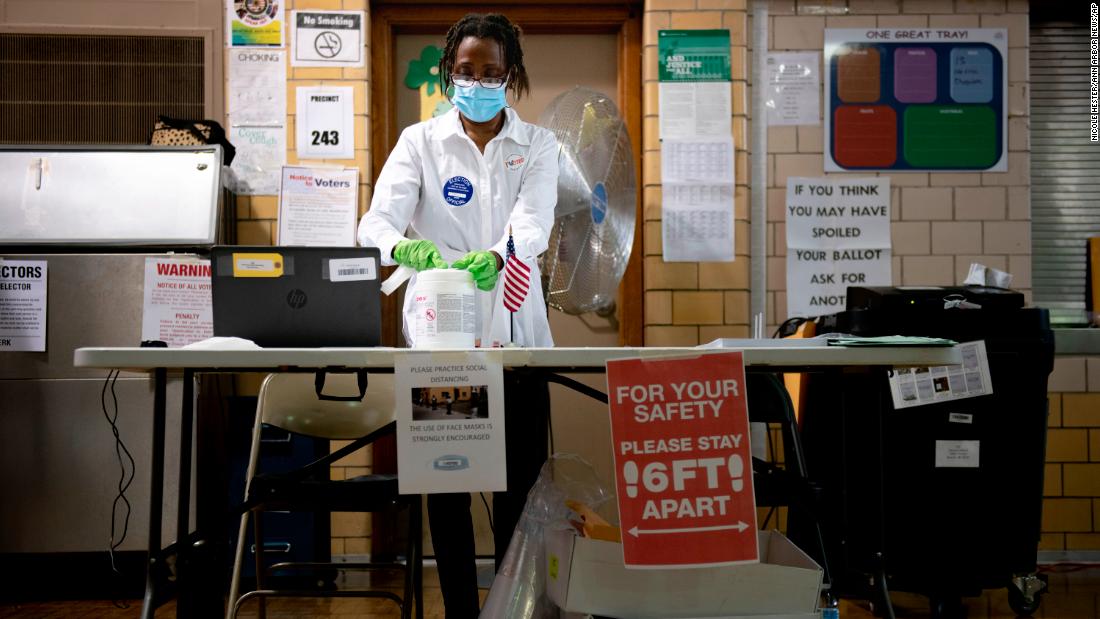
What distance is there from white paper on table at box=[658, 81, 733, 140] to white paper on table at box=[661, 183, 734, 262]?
0.21m

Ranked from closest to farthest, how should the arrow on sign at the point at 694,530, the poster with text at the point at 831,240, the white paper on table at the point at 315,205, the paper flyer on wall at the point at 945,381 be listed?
the arrow on sign at the point at 694,530 → the paper flyer on wall at the point at 945,381 → the white paper on table at the point at 315,205 → the poster with text at the point at 831,240

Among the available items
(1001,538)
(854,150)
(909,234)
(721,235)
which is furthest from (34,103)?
(1001,538)

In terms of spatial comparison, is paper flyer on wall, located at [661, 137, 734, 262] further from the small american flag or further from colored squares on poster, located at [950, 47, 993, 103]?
the small american flag

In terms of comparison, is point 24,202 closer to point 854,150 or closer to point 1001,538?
point 854,150

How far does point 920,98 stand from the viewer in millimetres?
3766

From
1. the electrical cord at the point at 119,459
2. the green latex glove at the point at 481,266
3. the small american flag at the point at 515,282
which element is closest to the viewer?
the small american flag at the point at 515,282

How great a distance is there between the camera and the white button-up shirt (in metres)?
2.66

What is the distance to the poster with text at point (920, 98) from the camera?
3.75m

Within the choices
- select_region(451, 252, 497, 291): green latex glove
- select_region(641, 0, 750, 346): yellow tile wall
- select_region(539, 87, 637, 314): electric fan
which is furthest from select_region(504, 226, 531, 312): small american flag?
select_region(641, 0, 750, 346): yellow tile wall

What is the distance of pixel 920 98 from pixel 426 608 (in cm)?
259

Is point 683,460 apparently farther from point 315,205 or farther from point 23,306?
point 23,306

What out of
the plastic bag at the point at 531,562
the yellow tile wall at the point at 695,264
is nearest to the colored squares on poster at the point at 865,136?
the yellow tile wall at the point at 695,264

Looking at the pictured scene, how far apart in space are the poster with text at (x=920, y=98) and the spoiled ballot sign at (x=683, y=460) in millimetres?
2537

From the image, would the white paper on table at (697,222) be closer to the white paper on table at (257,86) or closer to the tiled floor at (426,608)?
the tiled floor at (426,608)
